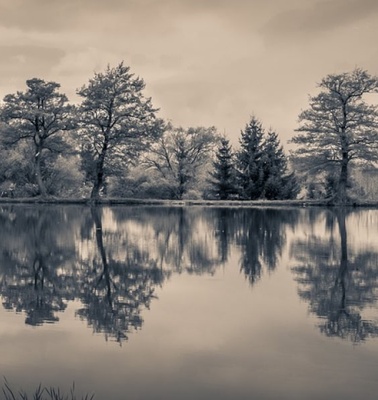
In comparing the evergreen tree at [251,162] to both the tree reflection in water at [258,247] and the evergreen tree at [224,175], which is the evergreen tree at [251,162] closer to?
the evergreen tree at [224,175]

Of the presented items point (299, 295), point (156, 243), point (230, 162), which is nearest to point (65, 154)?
point (230, 162)

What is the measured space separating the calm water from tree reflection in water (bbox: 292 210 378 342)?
3 cm

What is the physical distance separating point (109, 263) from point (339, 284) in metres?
5.51

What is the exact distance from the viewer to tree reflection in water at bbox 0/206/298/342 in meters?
9.18

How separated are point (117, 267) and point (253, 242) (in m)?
6.90

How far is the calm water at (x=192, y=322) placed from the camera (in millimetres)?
5832

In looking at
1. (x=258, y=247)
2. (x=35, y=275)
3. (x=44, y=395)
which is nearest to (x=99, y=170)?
(x=258, y=247)

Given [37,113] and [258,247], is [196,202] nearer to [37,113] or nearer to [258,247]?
[37,113]

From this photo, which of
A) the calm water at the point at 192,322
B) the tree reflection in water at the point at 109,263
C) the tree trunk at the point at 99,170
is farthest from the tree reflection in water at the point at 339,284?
the tree trunk at the point at 99,170

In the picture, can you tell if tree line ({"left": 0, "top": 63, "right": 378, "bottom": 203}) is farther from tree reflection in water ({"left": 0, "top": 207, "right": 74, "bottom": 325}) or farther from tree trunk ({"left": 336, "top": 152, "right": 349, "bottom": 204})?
tree reflection in water ({"left": 0, "top": 207, "right": 74, "bottom": 325})

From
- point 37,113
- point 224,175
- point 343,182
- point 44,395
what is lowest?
point 44,395

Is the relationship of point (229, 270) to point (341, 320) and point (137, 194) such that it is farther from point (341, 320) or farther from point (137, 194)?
point (137, 194)

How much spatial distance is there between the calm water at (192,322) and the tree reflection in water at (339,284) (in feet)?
0.10

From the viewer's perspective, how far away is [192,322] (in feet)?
27.0
